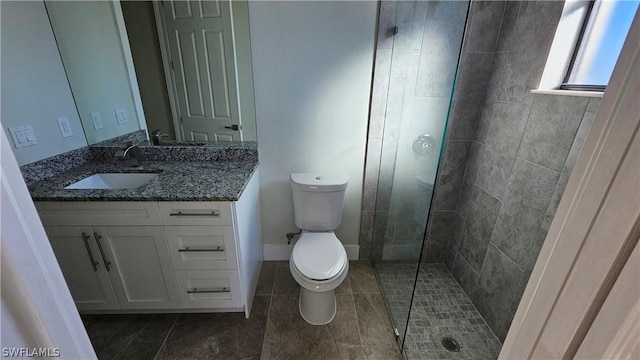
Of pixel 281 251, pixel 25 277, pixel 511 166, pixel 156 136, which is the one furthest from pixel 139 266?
pixel 511 166

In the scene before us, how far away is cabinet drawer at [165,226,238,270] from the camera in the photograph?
137 cm

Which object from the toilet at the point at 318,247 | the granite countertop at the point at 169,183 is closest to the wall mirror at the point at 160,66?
the granite countertop at the point at 169,183

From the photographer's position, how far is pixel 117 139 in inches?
72.8

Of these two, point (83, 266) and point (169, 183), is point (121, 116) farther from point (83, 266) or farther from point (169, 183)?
point (83, 266)

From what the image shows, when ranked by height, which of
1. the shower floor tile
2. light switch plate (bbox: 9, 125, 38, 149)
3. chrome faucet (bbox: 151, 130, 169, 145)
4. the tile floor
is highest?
light switch plate (bbox: 9, 125, 38, 149)

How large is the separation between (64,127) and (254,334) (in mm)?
1760

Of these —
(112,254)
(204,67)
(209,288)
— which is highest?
(204,67)

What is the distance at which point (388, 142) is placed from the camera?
1.82 metres

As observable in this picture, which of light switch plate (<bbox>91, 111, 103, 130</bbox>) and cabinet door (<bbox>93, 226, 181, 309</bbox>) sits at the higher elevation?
light switch plate (<bbox>91, 111, 103, 130</bbox>)

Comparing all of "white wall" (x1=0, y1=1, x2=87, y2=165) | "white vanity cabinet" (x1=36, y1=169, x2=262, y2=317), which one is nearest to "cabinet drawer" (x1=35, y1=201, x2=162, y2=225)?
"white vanity cabinet" (x1=36, y1=169, x2=262, y2=317)

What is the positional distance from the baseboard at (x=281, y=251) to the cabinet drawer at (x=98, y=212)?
39.0 inches

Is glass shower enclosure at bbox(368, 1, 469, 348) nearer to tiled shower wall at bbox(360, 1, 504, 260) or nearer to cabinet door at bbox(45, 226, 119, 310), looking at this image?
tiled shower wall at bbox(360, 1, 504, 260)

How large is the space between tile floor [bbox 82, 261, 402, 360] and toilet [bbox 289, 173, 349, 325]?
119 mm

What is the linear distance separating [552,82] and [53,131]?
2.82 m
